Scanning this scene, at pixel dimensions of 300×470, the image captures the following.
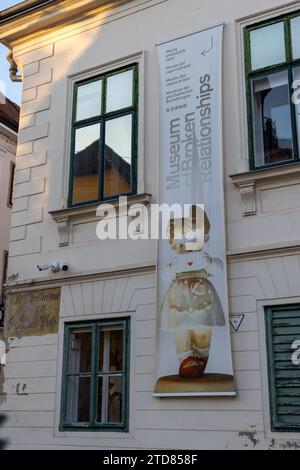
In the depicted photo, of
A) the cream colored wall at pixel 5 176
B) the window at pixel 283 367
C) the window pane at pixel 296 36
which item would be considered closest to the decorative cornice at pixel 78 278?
the window at pixel 283 367

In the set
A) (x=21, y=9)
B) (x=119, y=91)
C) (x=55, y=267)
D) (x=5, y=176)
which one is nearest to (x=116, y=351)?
(x=55, y=267)

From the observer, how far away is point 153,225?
8008mm

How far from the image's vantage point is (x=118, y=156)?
879cm

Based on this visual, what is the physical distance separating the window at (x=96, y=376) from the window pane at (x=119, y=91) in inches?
127

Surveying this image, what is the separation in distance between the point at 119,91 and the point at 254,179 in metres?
2.88

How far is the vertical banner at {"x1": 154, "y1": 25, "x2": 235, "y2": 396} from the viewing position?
7121 millimetres

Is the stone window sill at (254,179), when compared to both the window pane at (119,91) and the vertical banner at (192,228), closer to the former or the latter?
the vertical banner at (192,228)

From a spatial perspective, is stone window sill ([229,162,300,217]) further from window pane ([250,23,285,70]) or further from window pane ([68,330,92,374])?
window pane ([68,330,92,374])

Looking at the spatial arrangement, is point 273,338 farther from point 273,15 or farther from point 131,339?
point 273,15

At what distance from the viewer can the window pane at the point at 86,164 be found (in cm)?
890

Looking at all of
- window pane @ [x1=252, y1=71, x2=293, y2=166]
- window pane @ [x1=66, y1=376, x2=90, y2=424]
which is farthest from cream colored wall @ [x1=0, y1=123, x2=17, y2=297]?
window pane @ [x1=252, y1=71, x2=293, y2=166]

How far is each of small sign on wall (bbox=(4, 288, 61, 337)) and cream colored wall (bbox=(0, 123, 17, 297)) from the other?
9.80 meters

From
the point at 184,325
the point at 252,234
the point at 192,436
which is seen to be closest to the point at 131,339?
the point at 184,325
